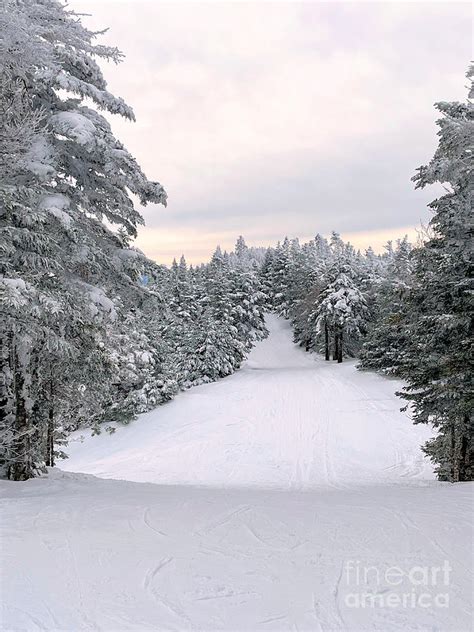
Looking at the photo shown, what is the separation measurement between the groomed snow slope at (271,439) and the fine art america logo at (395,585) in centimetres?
812

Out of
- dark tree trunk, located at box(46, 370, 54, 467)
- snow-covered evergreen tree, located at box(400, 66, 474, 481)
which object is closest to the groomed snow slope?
snow-covered evergreen tree, located at box(400, 66, 474, 481)

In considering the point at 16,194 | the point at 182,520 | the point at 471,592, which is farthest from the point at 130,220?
the point at 471,592

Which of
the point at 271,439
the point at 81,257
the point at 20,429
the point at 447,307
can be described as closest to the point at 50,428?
the point at 20,429

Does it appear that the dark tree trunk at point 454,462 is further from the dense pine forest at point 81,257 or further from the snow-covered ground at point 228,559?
the snow-covered ground at point 228,559

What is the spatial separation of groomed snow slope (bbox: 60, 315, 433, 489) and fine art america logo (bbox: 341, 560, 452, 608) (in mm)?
8125

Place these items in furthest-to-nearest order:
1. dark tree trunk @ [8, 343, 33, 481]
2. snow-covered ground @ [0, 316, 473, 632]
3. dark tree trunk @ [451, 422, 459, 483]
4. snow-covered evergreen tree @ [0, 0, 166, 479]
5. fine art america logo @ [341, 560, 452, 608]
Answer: dark tree trunk @ [451, 422, 459, 483] < dark tree trunk @ [8, 343, 33, 481] < snow-covered evergreen tree @ [0, 0, 166, 479] < fine art america logo @ [341, 560, 452, 608] < snow-covered ground @ [0, 316, 473, 632]

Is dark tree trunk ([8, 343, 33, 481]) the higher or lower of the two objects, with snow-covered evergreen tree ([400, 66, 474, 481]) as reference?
lower

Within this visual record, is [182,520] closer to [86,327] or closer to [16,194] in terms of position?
[86,327]

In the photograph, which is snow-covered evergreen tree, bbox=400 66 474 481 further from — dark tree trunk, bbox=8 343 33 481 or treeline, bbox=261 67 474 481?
dark tree trunk, bbox=8 343 33 481

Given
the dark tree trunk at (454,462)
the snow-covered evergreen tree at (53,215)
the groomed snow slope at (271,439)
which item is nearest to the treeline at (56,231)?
the snow-covered evergreen tree at (53,215)

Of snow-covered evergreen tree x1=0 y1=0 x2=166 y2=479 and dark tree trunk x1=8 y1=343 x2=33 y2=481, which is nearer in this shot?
snow-covered evergreen tree x1=0 y1=0 x2=166 y2=479

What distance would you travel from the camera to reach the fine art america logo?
13.5 feet

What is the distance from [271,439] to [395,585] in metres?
17.1

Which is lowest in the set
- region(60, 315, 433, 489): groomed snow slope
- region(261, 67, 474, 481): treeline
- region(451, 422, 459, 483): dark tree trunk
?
region(60, 315, 433, 489): groomed snow slope
